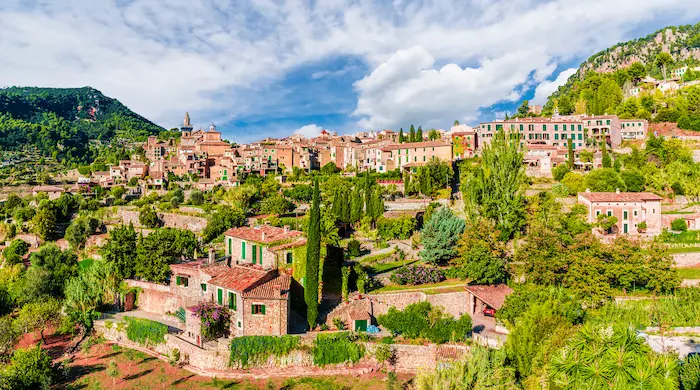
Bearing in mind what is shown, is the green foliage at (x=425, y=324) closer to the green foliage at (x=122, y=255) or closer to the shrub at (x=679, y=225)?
the green foliage at (x=122, y=255)

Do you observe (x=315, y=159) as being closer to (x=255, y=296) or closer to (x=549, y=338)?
(x=255, y=296)

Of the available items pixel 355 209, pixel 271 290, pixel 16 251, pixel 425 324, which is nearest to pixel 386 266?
pixel 425 324

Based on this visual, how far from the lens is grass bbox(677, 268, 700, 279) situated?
2594 cm

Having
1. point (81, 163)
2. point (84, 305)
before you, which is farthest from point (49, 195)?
point (84, 305)

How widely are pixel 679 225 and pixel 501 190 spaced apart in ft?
44.3

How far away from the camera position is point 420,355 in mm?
20594

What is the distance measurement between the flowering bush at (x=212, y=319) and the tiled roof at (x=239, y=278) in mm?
1258

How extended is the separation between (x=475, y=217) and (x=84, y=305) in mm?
28454

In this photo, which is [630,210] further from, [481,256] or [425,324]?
[425,324]

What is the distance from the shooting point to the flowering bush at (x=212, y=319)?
71.8 feet

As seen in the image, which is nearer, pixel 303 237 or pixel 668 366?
pixel 668 366

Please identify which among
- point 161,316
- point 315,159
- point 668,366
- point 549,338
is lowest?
point 161,316

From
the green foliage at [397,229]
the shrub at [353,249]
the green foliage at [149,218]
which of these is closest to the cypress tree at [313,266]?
the shrub at [353,249]

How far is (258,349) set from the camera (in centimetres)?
2098
